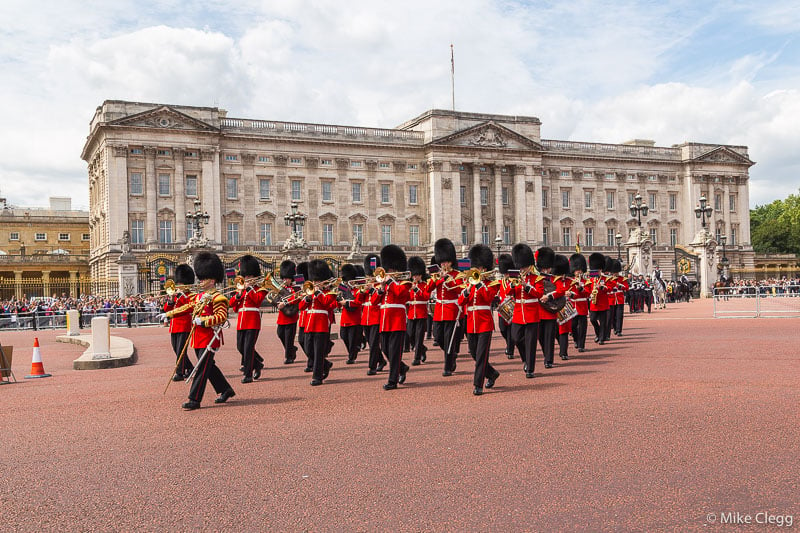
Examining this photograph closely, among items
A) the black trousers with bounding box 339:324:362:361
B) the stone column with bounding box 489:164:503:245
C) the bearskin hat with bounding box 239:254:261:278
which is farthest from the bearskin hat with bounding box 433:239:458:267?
the stone column with bounding box 489:164:503:245

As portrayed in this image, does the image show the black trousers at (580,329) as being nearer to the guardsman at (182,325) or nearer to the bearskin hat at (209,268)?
the guardsman at (182,325)

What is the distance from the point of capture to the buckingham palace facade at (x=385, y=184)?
52.5 metres

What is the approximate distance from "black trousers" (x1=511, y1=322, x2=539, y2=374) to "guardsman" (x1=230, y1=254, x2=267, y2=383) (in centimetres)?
382

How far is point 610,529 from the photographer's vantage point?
184 inches

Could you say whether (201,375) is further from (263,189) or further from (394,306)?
(263,189)

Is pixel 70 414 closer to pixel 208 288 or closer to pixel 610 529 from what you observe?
pixel 208 288

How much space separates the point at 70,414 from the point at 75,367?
213 inches

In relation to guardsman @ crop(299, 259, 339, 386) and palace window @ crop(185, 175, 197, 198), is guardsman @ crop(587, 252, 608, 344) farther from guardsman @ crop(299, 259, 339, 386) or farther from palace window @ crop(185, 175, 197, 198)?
palace window @ crop(185, 175, 197, 198)

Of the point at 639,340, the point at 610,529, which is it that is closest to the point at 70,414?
the point at 610,529

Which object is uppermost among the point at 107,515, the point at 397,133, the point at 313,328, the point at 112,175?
the point at 397,133

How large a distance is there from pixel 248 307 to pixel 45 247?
6833 cm

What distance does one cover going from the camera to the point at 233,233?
2206 inches

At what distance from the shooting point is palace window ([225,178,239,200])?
55.9m

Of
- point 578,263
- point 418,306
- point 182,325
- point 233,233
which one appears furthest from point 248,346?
point 233,233
